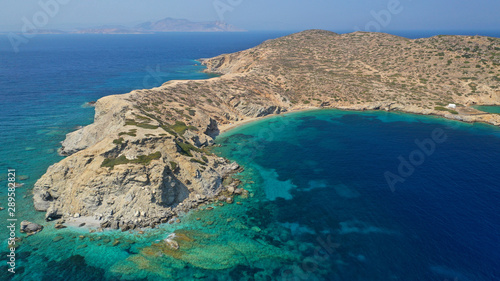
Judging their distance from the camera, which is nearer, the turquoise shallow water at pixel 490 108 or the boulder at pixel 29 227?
the boulder at pixel 29 227

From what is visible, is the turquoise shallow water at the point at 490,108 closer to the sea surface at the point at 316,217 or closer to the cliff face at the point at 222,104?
the cliff face at the point at 222,104

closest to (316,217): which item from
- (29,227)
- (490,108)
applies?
(29,227)

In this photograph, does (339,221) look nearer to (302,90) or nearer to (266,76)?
(302,90)

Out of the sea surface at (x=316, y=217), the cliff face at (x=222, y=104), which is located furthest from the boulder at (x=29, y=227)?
the cliff face at (x=222, y=104)

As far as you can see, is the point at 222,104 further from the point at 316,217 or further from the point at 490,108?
the point at 490,108

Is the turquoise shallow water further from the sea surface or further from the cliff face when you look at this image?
the sea surface
